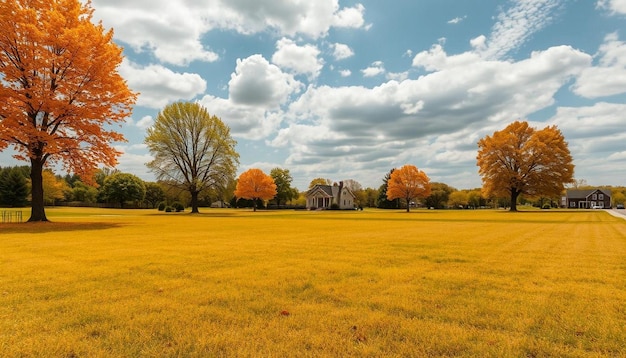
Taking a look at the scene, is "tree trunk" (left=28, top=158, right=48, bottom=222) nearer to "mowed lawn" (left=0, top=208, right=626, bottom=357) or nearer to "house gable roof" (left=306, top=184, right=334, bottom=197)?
"mowed lawn" (left=0, top=208, right=626, bottom=357)

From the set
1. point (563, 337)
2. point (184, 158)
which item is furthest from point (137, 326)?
point (184, 158)

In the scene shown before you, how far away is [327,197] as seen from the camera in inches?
3543

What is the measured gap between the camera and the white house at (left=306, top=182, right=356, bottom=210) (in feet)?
295

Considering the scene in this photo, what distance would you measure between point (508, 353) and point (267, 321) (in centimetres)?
287

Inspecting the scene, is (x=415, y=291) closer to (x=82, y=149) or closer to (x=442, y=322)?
(x=442, y=322)

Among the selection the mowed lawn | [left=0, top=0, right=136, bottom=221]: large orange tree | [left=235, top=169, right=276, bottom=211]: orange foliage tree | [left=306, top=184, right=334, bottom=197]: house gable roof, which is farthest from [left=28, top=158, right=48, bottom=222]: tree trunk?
[left=306, top=184, right=334, bottom=197]: house gable roof

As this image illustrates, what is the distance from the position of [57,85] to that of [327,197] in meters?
71.4

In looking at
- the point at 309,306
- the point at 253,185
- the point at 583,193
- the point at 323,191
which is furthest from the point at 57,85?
the point at 583,193

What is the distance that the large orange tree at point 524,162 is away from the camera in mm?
56000

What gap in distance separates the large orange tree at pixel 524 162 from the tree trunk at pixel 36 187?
2423 inches

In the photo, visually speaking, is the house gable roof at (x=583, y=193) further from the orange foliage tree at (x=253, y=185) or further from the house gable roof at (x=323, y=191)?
the orange foliage tree at (x=253, y=185)

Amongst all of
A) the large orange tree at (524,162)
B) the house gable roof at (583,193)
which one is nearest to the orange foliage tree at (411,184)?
the large orange tree at (524,162)

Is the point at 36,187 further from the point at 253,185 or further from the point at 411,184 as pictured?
the point at 411,184

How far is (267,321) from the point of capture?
4543mm
